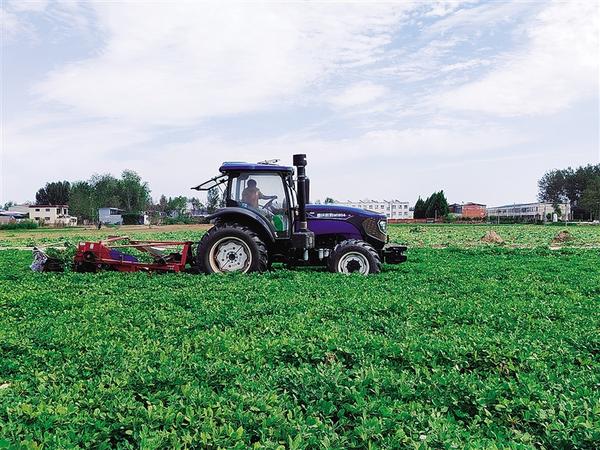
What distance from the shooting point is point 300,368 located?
15.0 feet

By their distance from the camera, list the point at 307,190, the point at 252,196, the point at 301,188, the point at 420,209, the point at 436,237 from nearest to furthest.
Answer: the point at 301,188, the point at 307,190, the point at 252,196, the point at 436,237, the point at 420,209

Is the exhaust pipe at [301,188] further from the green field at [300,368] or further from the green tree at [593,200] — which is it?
the green tree at [593,200]

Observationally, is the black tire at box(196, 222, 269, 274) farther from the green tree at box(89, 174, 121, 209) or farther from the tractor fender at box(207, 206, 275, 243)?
the green tree at box(89, 174, 121, 209)

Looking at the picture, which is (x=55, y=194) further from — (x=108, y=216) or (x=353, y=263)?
(x=353, y=263)

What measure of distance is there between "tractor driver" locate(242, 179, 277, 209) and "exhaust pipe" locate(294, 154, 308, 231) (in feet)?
2.29

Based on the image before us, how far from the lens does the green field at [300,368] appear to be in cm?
334

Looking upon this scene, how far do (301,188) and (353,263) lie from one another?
2122 mm

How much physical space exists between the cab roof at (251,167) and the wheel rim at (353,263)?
7.84 feet

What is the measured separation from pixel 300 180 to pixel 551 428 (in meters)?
7.76

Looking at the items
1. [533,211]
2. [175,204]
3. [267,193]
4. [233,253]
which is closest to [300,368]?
[233,253]

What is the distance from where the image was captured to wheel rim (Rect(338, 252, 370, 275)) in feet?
36.2

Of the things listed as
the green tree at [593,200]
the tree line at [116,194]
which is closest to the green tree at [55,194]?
the tree line at [116,194]

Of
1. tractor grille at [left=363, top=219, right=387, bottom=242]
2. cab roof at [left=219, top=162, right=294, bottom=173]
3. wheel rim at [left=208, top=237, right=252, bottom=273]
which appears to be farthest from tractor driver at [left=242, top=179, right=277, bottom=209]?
tractor grille at [left=363, top=219, right=387, bottom=242]

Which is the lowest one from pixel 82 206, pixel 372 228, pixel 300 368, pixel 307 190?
pixel 300 368
